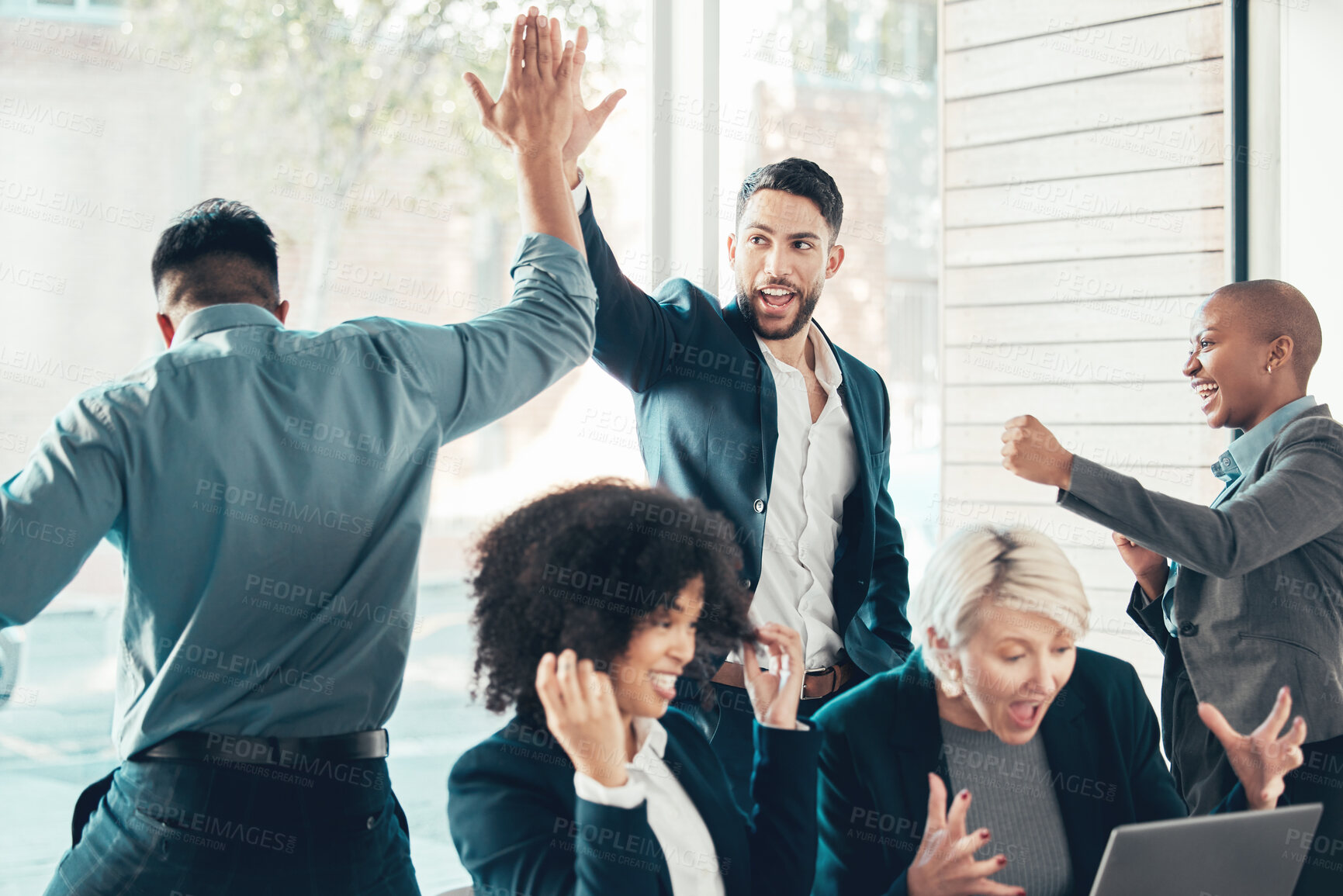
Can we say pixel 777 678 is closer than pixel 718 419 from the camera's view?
Yes

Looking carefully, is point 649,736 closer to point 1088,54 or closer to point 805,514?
point 805,514

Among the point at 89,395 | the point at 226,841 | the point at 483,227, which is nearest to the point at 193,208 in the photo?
the point at 89,395

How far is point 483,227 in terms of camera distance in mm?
3148

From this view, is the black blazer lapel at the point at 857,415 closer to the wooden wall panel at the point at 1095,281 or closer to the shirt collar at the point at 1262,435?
the shirt collar at the point at 1262,435

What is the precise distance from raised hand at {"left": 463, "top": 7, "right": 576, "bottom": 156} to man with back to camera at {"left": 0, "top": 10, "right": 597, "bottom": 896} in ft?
1.07

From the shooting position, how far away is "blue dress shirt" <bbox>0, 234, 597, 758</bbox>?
4.22ft

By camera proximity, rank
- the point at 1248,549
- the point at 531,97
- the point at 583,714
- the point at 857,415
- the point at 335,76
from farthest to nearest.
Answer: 1. the point at 335,76
2. the point at 857,415
3. the point at 1248,549
4. the point at 531,97
5. the point at 583,714

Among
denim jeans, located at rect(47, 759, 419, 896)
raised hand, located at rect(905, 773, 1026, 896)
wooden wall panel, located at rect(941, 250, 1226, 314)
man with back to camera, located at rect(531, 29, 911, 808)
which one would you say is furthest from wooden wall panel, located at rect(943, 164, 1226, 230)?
denim jeans, located at rect(47, 759, 419, 896)

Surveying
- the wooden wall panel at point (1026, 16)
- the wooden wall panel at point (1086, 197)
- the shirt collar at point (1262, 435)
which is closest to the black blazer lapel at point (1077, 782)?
the shirt collar at point (1262, 435)

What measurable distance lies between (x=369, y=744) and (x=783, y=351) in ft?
3.50

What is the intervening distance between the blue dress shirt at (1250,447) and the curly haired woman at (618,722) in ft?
3.09

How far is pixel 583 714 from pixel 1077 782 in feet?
2.71

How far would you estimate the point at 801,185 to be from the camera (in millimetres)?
1984

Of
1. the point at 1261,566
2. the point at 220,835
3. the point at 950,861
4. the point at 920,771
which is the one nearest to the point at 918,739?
the point at 920,771
